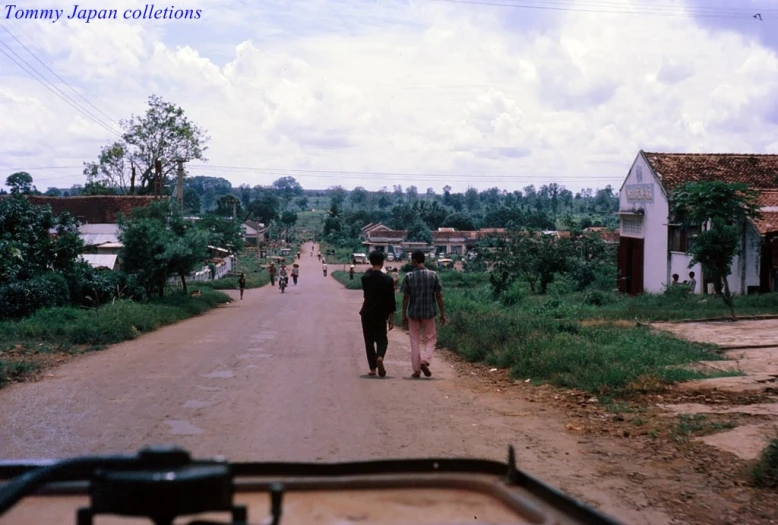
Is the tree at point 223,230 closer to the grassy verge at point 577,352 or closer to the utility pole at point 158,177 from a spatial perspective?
the utility pole at point 158,177

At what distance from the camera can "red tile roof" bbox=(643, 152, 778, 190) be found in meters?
32.3

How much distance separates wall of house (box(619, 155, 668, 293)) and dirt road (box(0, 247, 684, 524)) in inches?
835

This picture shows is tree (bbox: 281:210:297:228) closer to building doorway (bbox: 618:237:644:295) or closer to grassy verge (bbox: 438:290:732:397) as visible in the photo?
building doorway (bbox: 618:237:644:295)

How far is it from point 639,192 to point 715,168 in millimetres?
3354

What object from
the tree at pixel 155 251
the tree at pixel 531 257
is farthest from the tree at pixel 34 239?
the tree at pixel 531 257

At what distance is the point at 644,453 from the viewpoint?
24.5 feet

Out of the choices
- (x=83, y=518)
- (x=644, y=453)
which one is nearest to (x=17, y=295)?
(x=644, y=453)

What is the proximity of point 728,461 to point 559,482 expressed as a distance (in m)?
1.70

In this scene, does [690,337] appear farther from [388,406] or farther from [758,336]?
[388,406]

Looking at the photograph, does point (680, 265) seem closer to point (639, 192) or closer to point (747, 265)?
point (747, 265)

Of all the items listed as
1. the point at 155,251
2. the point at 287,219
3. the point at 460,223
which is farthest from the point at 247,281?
the point at 287,219

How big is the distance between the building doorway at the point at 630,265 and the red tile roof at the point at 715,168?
3551 millimetres

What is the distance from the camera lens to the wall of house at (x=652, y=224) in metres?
32.7

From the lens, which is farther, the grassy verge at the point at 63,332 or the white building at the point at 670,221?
the white building at the point at 670,221
